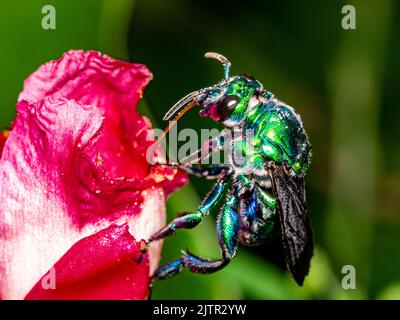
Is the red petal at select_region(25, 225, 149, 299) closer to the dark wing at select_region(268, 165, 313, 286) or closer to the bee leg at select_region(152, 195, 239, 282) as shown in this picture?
the bee leg at select_region(152, 195, 239, 282)

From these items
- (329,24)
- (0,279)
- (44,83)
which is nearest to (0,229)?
(0,279)

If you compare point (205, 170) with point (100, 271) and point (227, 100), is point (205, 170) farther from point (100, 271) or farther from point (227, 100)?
point (100, 271)

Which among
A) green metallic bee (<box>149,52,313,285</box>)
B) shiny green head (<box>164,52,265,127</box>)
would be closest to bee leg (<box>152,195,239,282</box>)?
green metallic bee (<box>149,52,313,285</box>)

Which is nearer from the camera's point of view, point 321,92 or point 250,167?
point 250,167

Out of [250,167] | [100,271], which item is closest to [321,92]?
[250,167]

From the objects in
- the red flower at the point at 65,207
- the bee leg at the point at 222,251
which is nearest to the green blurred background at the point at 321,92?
the bee leg at the point at 222,251

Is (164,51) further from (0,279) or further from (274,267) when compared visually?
(0,279)
